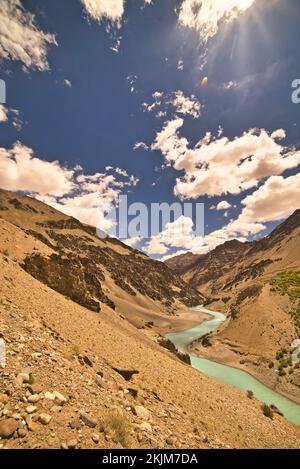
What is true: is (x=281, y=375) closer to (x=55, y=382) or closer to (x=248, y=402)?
(x=248, y=402)

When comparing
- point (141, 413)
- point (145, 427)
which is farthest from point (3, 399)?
point (141, 413)

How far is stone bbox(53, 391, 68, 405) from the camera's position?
9023mm

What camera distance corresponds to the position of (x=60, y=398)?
30.1 ft

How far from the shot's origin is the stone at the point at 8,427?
698cm

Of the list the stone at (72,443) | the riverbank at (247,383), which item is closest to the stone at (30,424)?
the stone at (72,443)

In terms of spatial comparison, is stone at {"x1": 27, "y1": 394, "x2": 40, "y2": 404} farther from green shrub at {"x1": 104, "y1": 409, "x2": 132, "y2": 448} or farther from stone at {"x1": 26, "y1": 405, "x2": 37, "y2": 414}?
green shrub at {"x1": 104, "y1": 409, "x2": 132, "y2": 448}

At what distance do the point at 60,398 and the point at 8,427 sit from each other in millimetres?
2229

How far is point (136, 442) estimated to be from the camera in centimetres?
954

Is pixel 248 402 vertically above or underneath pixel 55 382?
underneath

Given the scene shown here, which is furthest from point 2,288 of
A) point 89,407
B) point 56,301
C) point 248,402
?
point 248,402

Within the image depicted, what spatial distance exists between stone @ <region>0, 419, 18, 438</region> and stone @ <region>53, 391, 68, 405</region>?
1.83 meters

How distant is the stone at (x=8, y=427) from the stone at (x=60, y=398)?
1.83 m

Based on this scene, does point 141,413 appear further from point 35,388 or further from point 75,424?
point 35,388
